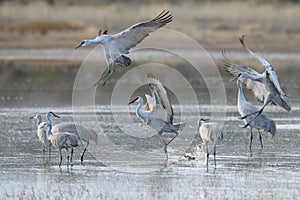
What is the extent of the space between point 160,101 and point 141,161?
115 cm

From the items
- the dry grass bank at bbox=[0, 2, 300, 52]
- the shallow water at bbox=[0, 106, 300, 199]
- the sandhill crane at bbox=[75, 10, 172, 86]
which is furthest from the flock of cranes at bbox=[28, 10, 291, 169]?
the dry grass bank at bbox=[0, 2, 300, 52]

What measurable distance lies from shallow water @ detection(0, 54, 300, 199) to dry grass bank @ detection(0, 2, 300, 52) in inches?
583

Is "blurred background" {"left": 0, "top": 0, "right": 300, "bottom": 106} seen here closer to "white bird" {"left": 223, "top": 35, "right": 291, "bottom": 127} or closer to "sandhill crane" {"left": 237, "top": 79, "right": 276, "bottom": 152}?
"white bird" {"left": 223, "top": 35, "right": 291, "bottom": 127}

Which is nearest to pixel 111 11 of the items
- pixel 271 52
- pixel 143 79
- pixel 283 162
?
pixel 271 52

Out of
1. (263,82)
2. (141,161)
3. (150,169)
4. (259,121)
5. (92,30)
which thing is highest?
(92,30)

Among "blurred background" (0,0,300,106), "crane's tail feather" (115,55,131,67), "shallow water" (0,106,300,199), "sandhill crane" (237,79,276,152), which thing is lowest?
"shallow water" (0,106,300,199)

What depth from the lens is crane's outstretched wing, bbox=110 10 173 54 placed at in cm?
1302

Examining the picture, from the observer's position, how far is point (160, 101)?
520 inches

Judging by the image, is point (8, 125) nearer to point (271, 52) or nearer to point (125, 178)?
point (125, 178)

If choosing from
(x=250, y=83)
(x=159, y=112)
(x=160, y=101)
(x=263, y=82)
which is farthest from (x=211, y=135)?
(x=250, y=83)

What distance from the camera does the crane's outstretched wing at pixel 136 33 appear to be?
42.7ft

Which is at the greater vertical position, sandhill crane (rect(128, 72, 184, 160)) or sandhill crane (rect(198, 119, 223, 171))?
sandhill crane (rect(128, 72, 184, 160))

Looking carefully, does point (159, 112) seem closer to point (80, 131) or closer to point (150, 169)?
point (80, 131)

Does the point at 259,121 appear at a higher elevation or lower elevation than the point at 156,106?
lower
